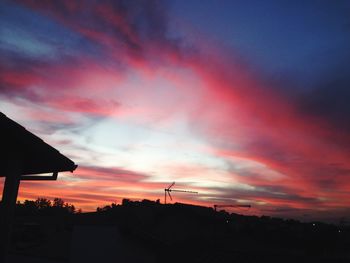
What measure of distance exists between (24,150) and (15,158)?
0.24 meters

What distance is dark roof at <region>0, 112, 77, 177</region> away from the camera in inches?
239

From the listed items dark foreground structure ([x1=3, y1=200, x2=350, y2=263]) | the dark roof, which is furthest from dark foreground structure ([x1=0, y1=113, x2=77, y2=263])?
dark foreground structure ([x1=3, y1=200, x2=350, y2=263])

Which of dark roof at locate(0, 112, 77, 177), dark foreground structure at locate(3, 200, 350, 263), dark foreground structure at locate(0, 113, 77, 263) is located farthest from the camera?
dark foreground structure at locate(3, 200, 350, 263)

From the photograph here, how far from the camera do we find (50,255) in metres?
31.2

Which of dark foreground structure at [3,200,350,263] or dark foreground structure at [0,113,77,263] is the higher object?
dark foreground structure at [0,113,77,263]

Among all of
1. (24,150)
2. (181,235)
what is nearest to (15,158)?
(24,150)

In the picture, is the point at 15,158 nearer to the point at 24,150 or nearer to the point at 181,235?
the point at 24,150

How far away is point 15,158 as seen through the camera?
6223 mm

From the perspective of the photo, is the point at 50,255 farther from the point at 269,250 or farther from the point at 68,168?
the point at 68,168

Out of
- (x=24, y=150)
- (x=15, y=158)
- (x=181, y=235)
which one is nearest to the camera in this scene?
(x=15, y=158)

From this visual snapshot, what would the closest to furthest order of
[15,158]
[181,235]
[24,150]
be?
[15,158], [24,150], [181,235]

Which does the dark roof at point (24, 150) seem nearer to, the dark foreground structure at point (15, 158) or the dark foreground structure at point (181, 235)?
the dark foreground structure at point (15, 158)

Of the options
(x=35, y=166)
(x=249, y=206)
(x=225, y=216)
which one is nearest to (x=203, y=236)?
(x=225, y=216)

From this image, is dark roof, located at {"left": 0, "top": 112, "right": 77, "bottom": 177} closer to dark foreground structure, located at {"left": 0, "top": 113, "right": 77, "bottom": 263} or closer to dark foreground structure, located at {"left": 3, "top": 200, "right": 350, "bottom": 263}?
dark foreground structure, located at {"left": 0, "top": 113, "right": 77, "bottom": 263}
